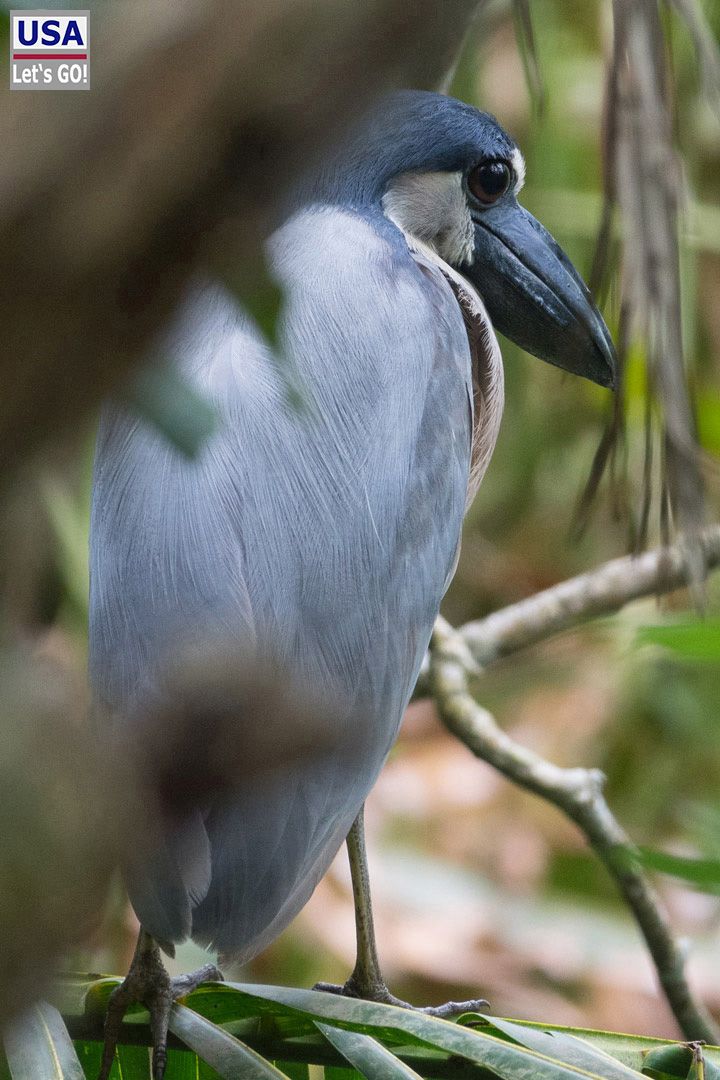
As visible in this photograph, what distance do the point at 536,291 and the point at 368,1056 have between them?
3.62 ft

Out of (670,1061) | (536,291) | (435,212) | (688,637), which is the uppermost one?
(435,212)

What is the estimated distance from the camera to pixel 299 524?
1.39 metres

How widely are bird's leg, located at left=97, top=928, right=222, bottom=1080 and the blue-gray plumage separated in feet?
0.22

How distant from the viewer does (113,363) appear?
0.33m

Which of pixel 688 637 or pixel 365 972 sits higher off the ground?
pixel 688 637

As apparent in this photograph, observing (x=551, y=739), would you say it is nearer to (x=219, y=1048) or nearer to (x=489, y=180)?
(x=489, y=180)

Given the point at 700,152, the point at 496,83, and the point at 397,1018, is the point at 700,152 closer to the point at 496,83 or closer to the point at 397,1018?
the point at 496,83

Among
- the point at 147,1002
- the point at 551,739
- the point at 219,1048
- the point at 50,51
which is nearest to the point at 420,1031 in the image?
the point at 219,1048

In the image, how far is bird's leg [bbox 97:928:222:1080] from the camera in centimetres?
128

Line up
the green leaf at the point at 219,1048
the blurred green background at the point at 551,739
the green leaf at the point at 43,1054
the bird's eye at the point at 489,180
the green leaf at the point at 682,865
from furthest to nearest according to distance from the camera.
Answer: the blurred green background at the point at 551,739 → the bird's eye at the point at 489,180 → the green leaf at the point at 219,1048 → the green leaf at the point at 43,1054 → the green leaf at the point at 682,865

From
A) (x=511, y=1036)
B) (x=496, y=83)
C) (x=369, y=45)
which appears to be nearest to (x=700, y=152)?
(x=496, y=83)

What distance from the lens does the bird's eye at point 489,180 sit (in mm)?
1828

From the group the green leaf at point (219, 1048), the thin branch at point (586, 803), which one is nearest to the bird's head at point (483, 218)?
the thin branch at point (586, 803)

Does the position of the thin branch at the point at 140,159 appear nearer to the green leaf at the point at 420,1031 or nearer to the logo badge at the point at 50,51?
the logo badge at the point at 50,51
